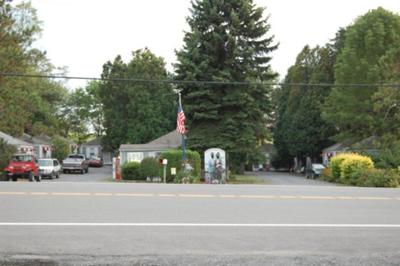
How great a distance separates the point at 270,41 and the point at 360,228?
133 ft

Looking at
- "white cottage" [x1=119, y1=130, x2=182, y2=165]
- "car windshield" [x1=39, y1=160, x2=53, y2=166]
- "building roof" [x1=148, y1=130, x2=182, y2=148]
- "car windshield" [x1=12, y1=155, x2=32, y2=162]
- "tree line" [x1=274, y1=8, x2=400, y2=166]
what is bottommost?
"car windshield" [x1=39, y1=160, x2=53, y2=166]

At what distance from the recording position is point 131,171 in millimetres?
45031

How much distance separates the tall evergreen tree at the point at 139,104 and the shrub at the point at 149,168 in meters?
24.8

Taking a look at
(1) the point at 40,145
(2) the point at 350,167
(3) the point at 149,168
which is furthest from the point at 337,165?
(1) the point at 40,145

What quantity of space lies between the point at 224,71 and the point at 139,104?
22171 mm

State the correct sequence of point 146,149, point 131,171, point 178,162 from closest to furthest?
1. point 178,162
2. point 131,171
3. point 146,149

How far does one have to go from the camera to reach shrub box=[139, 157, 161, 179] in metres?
42.2

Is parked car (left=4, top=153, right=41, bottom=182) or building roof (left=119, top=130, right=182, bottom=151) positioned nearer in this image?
parked car (left=4, top=153, right=41, bottom=182)

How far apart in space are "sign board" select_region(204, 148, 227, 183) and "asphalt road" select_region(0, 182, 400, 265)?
23.6m

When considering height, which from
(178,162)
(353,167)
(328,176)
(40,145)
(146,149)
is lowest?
(328,176)

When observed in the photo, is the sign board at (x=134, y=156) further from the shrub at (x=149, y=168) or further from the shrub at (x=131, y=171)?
the shrub at (x=149, y=168)

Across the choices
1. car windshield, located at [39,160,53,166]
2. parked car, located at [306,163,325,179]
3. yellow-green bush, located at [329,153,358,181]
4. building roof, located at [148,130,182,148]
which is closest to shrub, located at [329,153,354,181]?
yellow-green bush, located at [329,153,358,181]

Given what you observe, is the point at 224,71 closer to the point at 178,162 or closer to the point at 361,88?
the point at 178,162

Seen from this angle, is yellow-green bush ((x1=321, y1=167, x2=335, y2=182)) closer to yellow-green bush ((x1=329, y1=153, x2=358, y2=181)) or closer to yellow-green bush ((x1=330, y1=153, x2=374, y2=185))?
yellow-green bush ((x1=329, y1=153, x2=358, y2=181))
